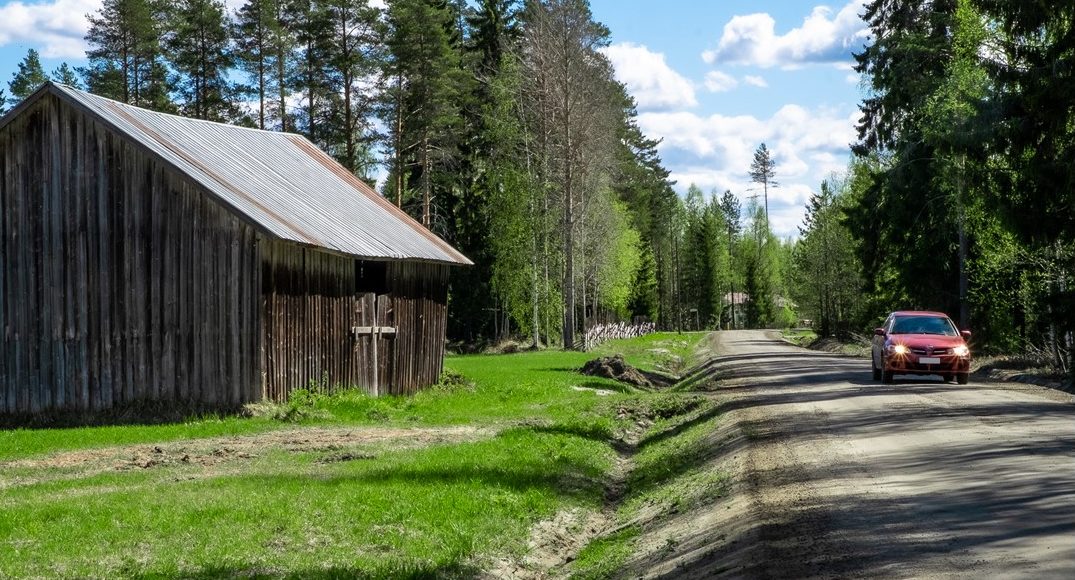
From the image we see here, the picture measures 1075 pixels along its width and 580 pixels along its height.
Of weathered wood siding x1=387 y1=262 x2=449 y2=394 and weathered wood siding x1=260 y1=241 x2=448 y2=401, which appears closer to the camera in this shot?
weathered wood siding x1=260 y1=241 x2=448 y2=401

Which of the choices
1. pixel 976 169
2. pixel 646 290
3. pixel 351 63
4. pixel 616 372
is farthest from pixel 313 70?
pixel 646 290

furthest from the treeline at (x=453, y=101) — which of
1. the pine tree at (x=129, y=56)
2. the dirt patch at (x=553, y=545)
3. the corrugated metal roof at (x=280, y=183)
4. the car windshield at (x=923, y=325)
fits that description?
the dirt patch at (x=553, y=545)

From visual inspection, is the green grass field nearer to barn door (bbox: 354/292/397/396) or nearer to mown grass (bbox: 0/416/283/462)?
mown grass (bbox: 0/416/283/462)

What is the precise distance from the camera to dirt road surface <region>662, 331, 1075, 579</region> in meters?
7.92

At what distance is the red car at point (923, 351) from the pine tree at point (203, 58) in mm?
36116

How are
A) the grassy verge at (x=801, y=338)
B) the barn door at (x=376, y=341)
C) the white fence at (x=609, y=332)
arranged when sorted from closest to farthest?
the barn door at (x=376, y=341) < the white fence at (x=609, y=332) < the grassy verge at (x=801, y=338)

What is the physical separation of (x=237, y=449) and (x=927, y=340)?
55.2ft

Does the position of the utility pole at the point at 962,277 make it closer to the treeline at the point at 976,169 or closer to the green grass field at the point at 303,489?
the treeline at the point at 976,169

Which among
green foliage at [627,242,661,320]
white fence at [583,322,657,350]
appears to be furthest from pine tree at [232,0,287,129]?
green foliage at [627,242,661,320]

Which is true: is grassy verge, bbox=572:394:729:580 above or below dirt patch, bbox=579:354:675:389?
below

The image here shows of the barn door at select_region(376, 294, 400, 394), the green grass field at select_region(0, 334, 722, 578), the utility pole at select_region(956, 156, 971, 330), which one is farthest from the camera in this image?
the utility pole at select_region(956, 156, 971, 330)

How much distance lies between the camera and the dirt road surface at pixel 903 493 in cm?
792

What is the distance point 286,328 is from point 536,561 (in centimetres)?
1304

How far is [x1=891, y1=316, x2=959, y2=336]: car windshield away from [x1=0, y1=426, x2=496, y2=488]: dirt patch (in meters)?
12.2
